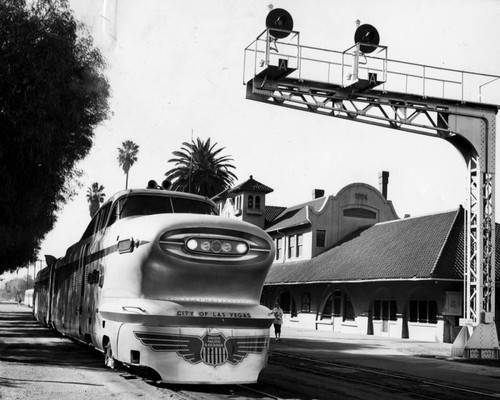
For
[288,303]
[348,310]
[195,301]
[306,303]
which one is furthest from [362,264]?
[195,301]

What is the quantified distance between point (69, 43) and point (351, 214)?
28.1 metres

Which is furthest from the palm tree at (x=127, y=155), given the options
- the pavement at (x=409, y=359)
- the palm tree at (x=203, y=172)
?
the pavement at (x=409, y=359)

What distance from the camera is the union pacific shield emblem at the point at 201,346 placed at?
9664 mm

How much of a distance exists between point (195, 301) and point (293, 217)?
34063mm

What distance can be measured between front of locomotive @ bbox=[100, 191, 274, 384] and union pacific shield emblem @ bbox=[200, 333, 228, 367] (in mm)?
15

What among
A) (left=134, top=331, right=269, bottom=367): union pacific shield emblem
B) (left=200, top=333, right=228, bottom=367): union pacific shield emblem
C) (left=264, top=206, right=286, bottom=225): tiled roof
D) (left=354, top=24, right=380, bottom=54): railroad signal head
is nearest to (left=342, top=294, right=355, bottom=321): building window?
(left=264, top=206, right=286, bottom=225): tiled roof

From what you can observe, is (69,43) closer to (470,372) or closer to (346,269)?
(470,372)

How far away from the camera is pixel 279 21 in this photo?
19.0 metres

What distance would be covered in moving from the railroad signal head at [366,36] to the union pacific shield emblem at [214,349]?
40.9 feet

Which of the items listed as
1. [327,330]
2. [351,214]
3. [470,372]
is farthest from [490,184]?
[351,214]

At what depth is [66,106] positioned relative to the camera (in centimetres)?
1605

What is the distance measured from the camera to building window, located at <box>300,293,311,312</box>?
39000 mm

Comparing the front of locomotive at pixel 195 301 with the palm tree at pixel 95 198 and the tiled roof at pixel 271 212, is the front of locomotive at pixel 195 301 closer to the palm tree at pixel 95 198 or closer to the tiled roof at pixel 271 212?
the tiled roof at pixel 271 212

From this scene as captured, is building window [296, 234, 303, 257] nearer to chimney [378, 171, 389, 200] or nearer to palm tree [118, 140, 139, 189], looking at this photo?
chimney [378, 171, 389, 200]
